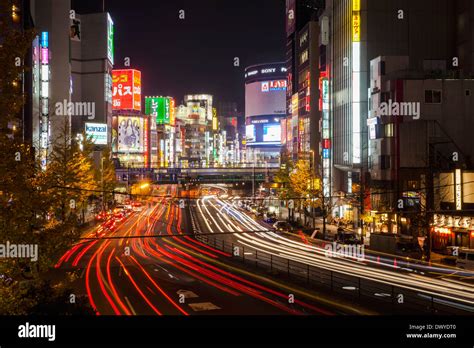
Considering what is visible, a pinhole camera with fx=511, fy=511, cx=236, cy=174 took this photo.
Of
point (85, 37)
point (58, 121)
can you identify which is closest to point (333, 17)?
point (58, 121)

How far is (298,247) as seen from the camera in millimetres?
30922

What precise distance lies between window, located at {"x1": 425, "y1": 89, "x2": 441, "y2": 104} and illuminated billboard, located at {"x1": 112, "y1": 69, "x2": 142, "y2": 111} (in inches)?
2968

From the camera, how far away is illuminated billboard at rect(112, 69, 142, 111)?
4043 inches

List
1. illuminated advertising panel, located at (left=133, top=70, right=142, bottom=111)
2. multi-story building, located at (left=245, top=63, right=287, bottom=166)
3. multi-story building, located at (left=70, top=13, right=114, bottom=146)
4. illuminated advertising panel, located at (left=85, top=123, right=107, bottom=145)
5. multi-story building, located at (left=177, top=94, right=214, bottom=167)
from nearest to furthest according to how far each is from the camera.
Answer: illuminated advertising panel, located at (left=85, top=123, right=107, bottom=145)
multi-story building, located at (left=70, top=13, right=114, bottom=146)
illuminated advertising panel, located at (left=133, top=70, right=142, bottom=111)
multi-story building, located at (left=245, top=63, right=287, bottom=166)
multi-story building, located at (left=177, top=94, right=214, bottom=167)

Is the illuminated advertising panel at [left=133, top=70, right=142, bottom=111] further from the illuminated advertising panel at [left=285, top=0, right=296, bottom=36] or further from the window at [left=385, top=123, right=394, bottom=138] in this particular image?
the window at [left=385, top=123, right=394, bottom=138]

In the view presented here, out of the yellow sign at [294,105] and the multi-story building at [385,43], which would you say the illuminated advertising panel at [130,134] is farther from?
the multi-story building at [385,43]

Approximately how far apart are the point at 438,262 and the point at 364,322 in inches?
864

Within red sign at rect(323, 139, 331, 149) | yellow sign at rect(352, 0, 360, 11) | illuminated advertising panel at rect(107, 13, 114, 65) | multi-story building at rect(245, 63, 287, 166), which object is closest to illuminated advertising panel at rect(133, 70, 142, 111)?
illuminated advertising panel at rect(107, 13, 114, 65)

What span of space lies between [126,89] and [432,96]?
77.3 m

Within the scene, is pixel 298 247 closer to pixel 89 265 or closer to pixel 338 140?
pixel 89 265

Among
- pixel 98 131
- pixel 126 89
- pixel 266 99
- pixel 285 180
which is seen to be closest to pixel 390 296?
pixel 285 180

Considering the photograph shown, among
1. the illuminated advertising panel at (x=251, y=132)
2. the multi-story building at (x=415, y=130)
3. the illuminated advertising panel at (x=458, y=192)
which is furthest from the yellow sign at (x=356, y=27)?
the illuminated advertising panel at (x=251, y=132)

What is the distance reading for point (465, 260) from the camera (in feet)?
75.2

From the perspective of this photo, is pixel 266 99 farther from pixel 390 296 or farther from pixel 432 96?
pixel 390 296
